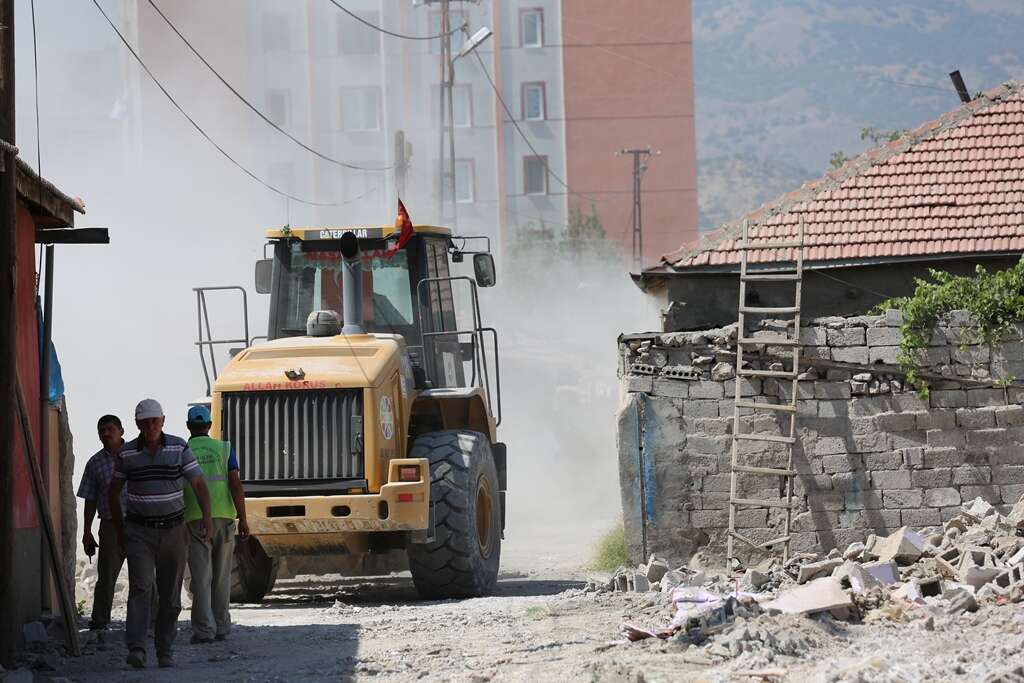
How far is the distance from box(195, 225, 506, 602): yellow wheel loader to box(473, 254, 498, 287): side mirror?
14 millimetres

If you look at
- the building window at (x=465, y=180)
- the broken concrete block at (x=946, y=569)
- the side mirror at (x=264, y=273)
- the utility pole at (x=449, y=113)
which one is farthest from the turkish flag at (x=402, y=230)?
the building window at (x=465, y=180)

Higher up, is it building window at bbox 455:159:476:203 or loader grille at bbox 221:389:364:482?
building window at bbox 455:159:476:203

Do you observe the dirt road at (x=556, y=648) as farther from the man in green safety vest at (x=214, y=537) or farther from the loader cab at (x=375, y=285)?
the loader cab at (x=375, y=285)

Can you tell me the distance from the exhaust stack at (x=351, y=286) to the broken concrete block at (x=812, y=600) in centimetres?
476

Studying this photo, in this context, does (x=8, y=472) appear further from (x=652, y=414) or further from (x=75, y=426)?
(x=75, y=426)

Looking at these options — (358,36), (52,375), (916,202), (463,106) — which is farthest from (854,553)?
(463,106)

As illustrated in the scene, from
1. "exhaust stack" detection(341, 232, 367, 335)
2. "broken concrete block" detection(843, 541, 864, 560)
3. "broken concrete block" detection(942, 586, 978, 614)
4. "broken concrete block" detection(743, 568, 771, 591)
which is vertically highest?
"exhaust stack" detection(341, 232, 367, 335)

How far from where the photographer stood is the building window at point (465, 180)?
5862 cm

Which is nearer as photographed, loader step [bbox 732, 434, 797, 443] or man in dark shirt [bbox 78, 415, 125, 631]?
man in dark shirt [bbox 78, 415, 125, 631]

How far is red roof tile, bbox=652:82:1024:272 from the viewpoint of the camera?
1573 cm

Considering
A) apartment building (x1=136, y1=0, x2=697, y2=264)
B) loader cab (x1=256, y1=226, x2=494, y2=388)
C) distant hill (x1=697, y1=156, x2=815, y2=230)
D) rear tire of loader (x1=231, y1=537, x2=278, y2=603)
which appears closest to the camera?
rear tire of loader (x1=231, y1=537, x2=278, y2=603)

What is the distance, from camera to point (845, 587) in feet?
36.0

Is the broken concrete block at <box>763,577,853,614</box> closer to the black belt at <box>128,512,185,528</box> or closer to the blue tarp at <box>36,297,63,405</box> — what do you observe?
the black belt at <box>128,512,185,528</box>

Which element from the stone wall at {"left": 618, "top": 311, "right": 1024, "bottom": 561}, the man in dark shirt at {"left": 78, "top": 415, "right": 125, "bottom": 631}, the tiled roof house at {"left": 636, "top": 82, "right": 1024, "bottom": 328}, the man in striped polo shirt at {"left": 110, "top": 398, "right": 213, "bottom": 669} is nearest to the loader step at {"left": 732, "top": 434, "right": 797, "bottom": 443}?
the stone wall at {"left": 618, "top": 311, "right": 1024, "bottom": 561}
